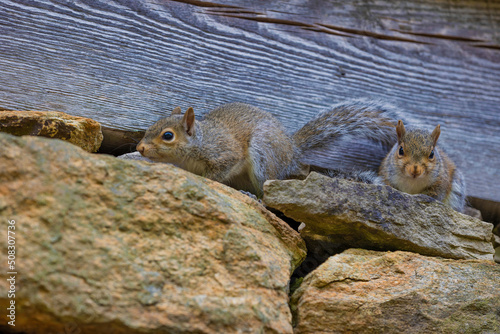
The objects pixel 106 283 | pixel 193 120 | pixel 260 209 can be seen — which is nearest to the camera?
pixel 106 283

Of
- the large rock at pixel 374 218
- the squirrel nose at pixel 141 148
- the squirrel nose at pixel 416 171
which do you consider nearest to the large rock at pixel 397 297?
the large rock at pixel 374 218

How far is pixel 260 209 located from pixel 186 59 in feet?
4.58

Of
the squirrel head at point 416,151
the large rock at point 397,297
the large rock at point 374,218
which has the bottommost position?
the large rock at point 397,297

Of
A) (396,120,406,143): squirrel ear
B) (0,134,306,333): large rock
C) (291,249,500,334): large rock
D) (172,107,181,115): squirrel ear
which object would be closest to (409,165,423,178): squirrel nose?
(396,120,406,143): squirrel ear

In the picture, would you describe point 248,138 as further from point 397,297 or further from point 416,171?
point 397,297

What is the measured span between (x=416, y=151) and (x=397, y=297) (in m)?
1.40

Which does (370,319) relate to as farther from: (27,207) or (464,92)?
(464,92)

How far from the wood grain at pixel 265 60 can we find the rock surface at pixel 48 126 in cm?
48

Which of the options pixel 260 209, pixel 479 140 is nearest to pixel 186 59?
pixel 260 209

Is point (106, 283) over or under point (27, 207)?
under

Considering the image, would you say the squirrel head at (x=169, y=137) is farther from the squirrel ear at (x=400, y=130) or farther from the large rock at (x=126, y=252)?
the squirrel ear at (x=400, y=130)

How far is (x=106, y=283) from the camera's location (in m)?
1.43

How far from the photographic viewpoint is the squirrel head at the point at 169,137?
289 centimetres

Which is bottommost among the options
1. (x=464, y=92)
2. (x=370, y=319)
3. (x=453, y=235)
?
(x=370, y=319)
